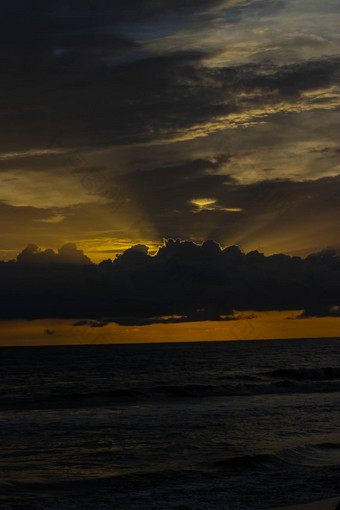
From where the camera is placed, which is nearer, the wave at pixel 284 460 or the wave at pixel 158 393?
the wave at pixel 284 460

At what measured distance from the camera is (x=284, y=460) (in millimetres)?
22781

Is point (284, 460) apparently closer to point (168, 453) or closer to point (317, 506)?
point (168, 453)

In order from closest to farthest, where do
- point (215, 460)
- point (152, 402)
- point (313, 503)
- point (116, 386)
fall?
point (313, 503)
point (215, 460)
point (152, 402)
point (116, 386)

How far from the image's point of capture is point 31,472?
2117 cm

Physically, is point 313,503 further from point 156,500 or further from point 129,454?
point 129,454

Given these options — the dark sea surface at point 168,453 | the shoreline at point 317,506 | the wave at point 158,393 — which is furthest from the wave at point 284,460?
the wave at point 158,393

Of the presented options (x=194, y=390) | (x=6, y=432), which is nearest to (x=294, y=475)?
(x=6, y=432)

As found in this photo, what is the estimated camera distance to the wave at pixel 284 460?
2184cm

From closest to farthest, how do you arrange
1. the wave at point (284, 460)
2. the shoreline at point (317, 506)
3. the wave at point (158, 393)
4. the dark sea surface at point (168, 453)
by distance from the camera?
the shoreline at point (317, 506) < the dark sea surface at point (168, 453) < the wave at point (284, 460) < the wave at point (158, 393)

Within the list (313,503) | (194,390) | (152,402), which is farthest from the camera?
(194,390)

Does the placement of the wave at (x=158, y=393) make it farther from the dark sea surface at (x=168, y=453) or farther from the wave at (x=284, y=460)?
the wave at (x=284, y=460)

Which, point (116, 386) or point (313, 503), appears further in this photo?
point (116, 386)

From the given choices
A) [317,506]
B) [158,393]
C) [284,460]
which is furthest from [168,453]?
[158,393]

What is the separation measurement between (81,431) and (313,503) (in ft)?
55.3
